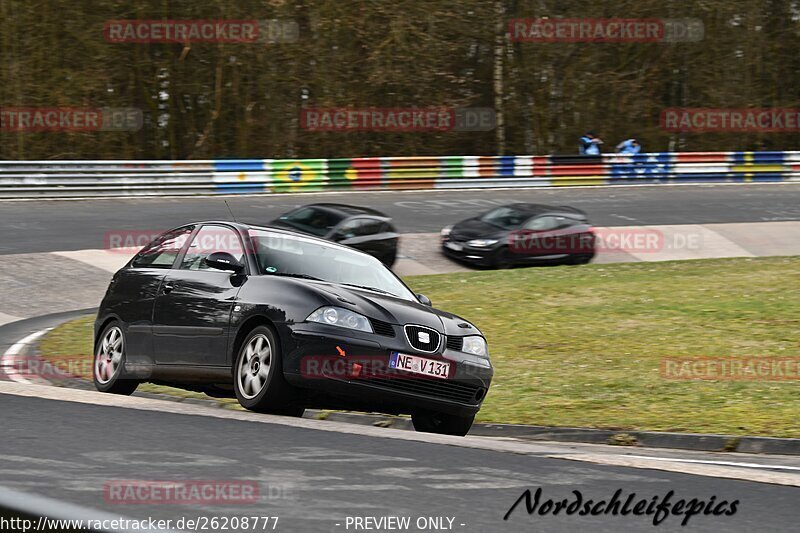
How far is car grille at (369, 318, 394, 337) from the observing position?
7.99m

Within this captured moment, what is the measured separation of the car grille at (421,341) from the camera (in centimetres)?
812

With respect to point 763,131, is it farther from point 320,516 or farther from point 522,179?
point 320,516

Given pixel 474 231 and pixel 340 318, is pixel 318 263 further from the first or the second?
pixel 474 231

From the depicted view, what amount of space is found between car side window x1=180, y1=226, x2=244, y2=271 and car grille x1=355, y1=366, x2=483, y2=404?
1.75m

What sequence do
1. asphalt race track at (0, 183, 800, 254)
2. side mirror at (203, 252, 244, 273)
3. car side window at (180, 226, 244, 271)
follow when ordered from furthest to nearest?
1. asphalt race track at (0, 183, 800, 254)
2. car side window at (180, 226, 244, 271)
3. side mirror at (203, 252, 244, 273)

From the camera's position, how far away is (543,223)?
25500 mm

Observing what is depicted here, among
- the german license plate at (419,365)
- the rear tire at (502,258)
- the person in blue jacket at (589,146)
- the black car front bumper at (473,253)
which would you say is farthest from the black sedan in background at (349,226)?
the person in blue jacket at (589,146)

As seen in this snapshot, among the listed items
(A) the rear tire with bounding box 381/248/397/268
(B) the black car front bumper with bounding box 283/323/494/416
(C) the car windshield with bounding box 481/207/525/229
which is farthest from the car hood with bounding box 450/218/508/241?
(B) the black car front bumper with bounding box 283/323/494/416

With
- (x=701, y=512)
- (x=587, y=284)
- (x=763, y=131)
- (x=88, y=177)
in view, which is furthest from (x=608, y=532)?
(x=763, y=131)

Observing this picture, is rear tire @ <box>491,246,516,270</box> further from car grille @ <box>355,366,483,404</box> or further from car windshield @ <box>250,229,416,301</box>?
car grille @ <box>355,366,483,404</box>

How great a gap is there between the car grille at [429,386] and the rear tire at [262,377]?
57 centimetres

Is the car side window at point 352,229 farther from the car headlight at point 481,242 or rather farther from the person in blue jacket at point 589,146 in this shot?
the person in blue jacket at point 589,146

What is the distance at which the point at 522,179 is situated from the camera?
38125 mm

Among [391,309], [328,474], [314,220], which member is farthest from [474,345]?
[314,220]
